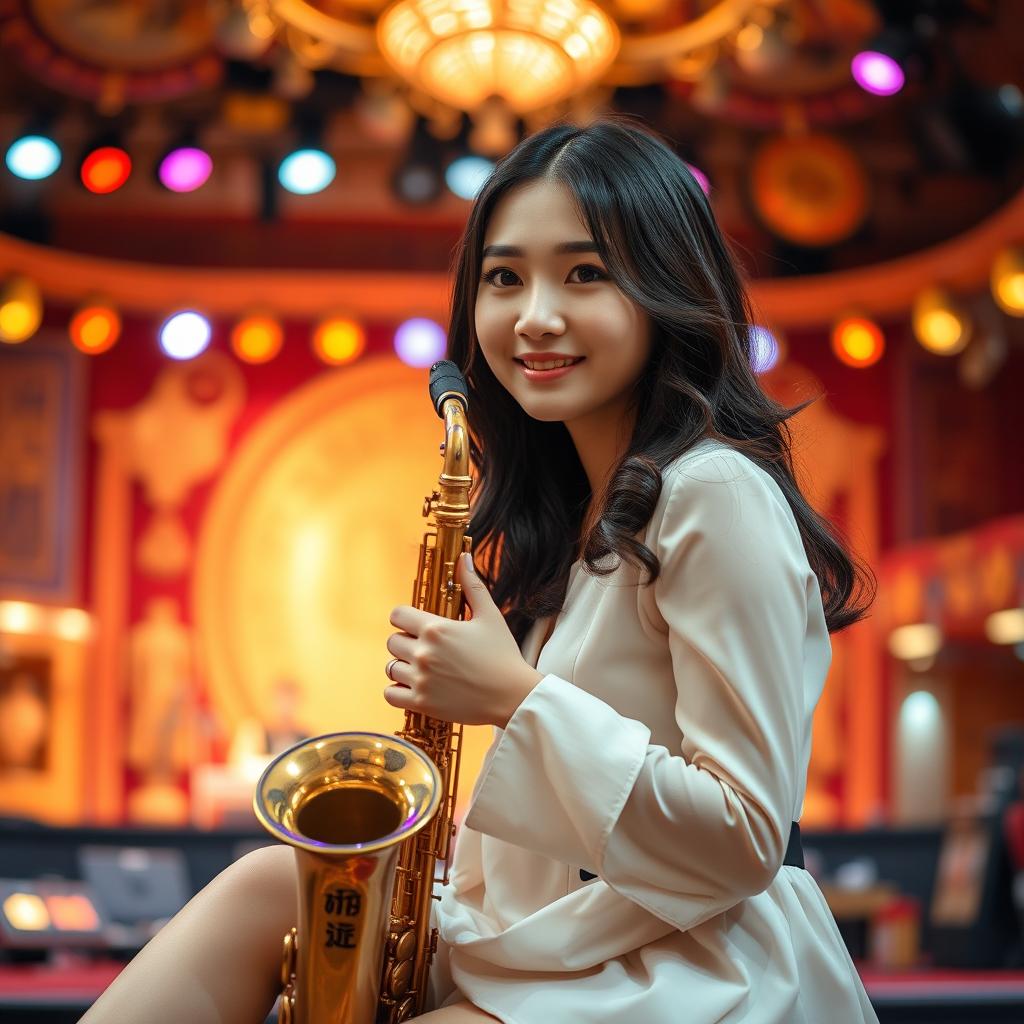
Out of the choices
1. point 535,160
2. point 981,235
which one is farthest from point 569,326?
point 981,235

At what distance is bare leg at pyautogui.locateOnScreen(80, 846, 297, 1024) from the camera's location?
169 centimetres

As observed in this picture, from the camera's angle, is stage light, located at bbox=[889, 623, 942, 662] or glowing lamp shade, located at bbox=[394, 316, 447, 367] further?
glowing lamp shade, located at bbox=[394, 316, 447, 367]

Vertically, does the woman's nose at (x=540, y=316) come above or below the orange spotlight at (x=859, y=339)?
above

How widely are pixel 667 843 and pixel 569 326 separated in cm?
68

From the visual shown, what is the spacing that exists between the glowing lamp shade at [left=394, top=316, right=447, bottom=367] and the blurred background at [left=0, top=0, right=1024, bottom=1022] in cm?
3

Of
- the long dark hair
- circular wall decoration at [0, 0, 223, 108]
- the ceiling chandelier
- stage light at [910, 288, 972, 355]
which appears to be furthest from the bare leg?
stage light at [910, 288, 972, 355]

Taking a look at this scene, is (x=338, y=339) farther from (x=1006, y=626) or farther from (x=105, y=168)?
(x=1006, y=626)

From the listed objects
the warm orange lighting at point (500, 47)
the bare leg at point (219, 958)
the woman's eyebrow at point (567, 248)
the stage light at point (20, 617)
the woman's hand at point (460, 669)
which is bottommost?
the stage light at point (20, 617)

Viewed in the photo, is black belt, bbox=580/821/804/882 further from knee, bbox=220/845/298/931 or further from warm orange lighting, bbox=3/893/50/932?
warm orange lighting, bbox=3/893/50/932

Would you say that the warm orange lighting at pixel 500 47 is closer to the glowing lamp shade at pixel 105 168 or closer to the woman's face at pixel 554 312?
Answer: the glowing lamp shade at pixel 105 168

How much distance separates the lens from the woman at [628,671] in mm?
1629

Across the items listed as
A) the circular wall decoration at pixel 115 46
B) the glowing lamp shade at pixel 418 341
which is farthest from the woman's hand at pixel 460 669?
the glowing lamp shade at pixel 418 341

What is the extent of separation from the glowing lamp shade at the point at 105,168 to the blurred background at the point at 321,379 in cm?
3

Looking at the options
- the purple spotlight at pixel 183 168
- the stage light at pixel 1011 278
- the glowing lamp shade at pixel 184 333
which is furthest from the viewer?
the glowing lamp shade at pixel 184 333
